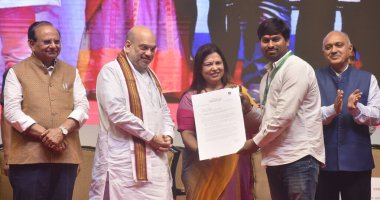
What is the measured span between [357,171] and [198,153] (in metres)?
0.91

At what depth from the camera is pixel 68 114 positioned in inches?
131

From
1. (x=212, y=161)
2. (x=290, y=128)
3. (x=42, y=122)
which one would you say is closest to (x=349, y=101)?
(x=290, y=128)

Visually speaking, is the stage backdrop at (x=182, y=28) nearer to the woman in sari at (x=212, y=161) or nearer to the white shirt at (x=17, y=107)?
the woman in sari at (x=212, y=161)

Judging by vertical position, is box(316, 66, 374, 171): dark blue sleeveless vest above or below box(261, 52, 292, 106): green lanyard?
below

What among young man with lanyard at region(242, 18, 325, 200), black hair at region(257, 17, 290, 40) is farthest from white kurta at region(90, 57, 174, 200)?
black hair at region(257, 17, 290, 40)

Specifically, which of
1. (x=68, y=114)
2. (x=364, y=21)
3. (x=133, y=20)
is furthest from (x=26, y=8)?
(x=364, y=21)

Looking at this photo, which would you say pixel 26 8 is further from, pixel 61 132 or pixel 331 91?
pixel 331 91

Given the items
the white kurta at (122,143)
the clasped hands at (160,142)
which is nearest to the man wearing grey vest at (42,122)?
the white kurta at (122,143)

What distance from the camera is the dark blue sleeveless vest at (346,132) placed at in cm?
335

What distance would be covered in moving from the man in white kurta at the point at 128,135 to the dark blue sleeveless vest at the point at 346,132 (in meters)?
0.92

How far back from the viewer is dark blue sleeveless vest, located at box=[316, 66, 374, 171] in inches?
132

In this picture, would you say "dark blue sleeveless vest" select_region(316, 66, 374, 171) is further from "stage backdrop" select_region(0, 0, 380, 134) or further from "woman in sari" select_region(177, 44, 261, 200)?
"stage backdrop" select_region(0, 0, 380, 134)

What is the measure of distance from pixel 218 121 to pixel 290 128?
0.51 m

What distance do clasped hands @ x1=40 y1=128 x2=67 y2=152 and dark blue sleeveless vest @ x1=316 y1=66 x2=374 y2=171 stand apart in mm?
1482
